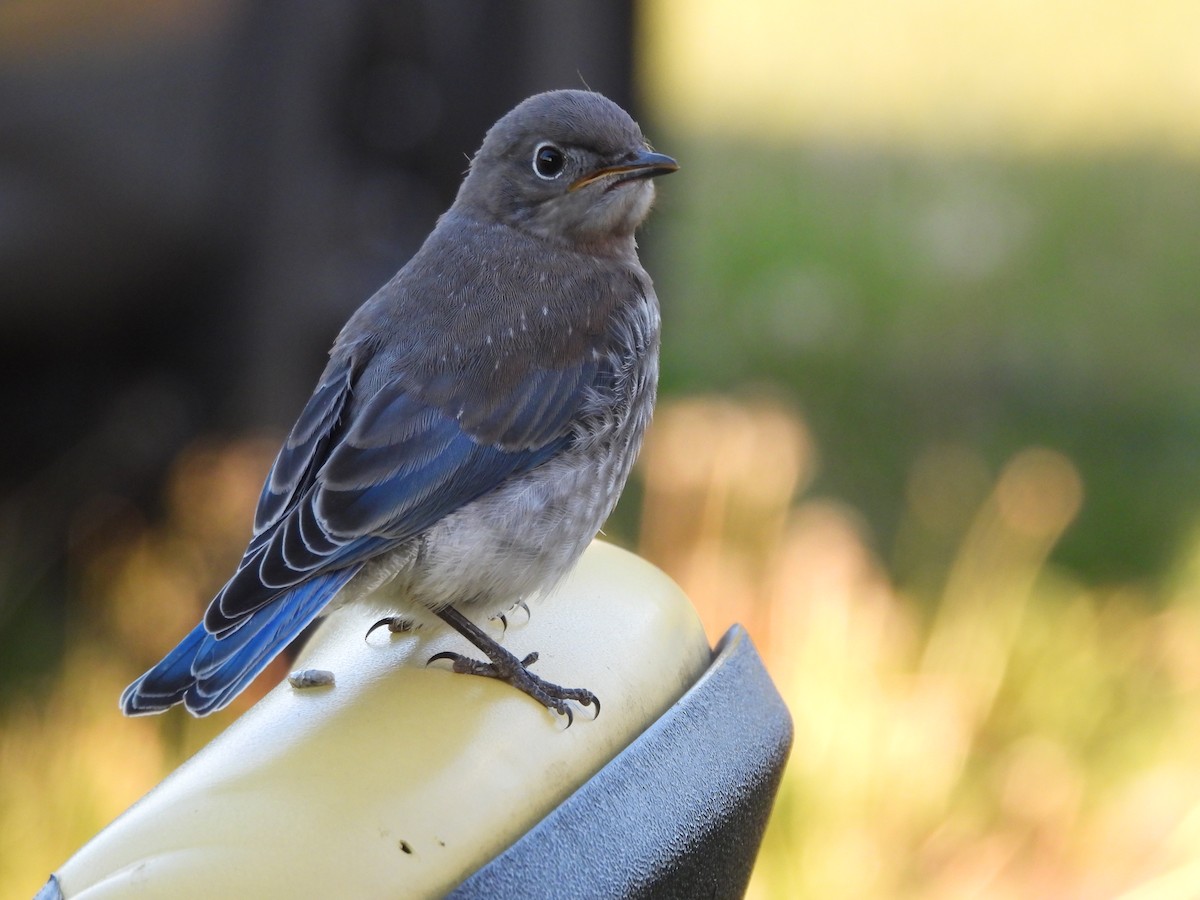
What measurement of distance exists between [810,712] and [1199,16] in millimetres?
6139

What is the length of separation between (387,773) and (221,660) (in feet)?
2.11

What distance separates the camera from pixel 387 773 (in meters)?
1.75

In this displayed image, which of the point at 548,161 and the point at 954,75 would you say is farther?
the point at 954,75

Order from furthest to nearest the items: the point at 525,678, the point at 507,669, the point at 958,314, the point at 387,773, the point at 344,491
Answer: the point at 958,314 → the point at 344,491 → the point at 507,669 → the point at 525,678 → the point at 387,773

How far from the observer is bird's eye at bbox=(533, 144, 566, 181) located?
3209 mm

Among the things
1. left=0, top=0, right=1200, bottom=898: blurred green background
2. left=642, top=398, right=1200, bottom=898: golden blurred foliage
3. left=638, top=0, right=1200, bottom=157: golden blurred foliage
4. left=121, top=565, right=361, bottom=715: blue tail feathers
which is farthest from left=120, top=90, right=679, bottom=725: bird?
left=638, top=0, right=1200, bottom=157: golden blurred foliage

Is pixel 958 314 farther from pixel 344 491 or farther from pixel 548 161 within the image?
pixel 344 491

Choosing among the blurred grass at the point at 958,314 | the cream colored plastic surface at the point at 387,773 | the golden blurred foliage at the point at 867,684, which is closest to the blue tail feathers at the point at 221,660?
the cream colored plastic surface at the point at 387,773

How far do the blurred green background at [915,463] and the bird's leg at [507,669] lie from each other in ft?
4.23

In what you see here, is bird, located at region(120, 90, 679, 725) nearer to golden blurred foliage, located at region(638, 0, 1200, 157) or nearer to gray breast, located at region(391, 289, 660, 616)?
gray breast, located at region(391, 289, 660, 616)

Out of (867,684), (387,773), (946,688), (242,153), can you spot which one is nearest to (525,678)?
(387,773)

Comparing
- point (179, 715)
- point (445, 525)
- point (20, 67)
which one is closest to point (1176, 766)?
point (445, 525)

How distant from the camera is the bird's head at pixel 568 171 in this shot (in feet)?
10.3

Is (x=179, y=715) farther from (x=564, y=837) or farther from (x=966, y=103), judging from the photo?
(x=966, y=103)
